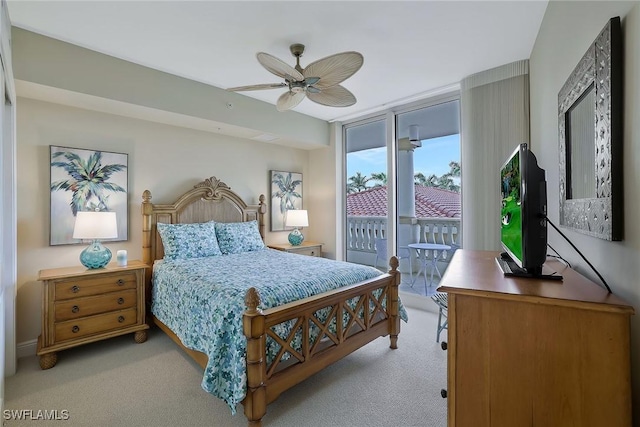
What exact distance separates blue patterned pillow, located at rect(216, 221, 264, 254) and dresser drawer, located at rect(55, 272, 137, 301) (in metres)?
1.00

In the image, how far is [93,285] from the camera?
8.89 feet

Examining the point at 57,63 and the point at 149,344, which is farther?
the point at 149,344

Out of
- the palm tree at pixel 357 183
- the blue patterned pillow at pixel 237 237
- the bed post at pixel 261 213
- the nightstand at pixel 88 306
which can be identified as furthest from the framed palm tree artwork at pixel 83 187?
the palm tree at pixel 357 183

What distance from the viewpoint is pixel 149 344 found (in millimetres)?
2941

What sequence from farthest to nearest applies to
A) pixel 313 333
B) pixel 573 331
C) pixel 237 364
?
pixel 313 333 → pixel 237 364 → pixel 573 331

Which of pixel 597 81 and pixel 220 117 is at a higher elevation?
pixel 220 117

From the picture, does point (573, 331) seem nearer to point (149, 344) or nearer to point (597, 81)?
point (597, 81)

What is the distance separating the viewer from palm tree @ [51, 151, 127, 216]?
2.91 meters

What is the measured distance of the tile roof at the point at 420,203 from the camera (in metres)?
3.79

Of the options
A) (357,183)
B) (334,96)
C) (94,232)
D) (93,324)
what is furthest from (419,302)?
(94,232)

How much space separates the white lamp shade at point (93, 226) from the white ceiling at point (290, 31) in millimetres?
1495

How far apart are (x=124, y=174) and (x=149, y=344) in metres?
1.80

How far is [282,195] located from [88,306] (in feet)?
9.21

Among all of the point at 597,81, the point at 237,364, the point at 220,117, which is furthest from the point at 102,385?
the point at 597,81
